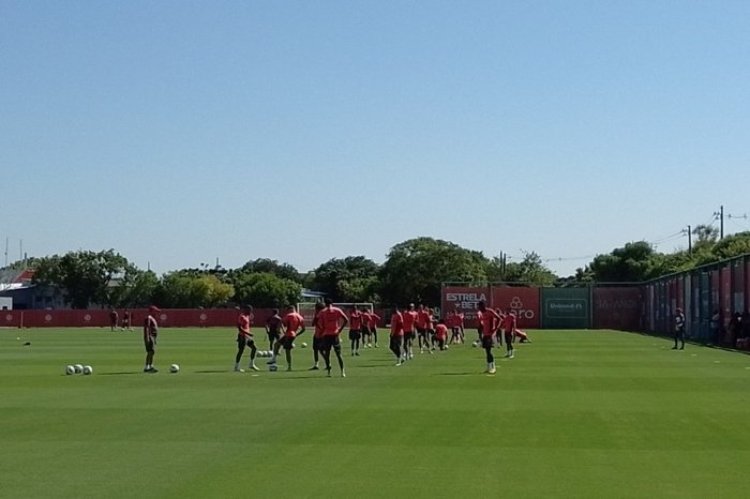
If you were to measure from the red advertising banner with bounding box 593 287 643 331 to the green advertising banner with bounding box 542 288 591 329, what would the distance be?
31.7 inches

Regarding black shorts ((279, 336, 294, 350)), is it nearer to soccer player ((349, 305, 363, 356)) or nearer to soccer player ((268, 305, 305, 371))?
soccer player ((268, 305, 305, 371))

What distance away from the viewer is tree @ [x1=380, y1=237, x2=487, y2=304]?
126188 millimetres

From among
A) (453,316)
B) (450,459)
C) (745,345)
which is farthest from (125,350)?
(450,459)

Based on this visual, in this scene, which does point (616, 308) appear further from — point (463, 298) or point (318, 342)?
point (318, 342)

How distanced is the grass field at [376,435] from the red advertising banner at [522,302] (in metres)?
61.6

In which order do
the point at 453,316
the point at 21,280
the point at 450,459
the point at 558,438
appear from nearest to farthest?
the point at 450,459 < the point at 558,438 < the point at 453,316 < the point at 21,280

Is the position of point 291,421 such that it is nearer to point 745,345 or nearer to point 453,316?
point 745,345

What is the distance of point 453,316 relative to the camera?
57094mm

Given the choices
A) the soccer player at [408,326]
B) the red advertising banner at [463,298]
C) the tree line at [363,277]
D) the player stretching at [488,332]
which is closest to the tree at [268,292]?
the tree line at [363,277]

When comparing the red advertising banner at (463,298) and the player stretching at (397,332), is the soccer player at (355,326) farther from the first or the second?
the red advertising banner at (463,298)

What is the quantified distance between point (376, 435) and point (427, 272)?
111216mm

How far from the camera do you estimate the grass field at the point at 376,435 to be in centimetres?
1184

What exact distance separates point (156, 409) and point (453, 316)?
38.2 meters

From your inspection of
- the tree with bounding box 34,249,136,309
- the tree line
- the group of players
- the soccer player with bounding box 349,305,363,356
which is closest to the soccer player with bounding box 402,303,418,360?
the group of players
